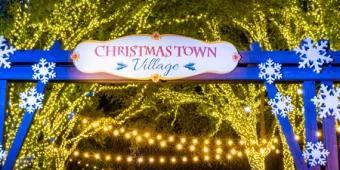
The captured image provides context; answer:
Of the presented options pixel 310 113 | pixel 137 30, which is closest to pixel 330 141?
pixel 310 113

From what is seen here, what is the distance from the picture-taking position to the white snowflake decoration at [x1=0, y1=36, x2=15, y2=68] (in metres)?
7.31

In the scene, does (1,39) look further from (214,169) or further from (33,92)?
(214,169)

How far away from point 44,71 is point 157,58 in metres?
1.47

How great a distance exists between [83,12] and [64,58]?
3.05m

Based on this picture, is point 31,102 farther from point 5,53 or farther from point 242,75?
point 242,75

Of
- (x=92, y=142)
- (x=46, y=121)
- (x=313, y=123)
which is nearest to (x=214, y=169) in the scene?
(x=92, y=142)

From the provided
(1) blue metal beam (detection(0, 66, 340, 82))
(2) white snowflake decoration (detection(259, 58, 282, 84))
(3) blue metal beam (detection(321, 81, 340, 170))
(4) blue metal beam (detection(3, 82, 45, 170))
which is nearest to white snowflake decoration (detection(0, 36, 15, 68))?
(1) blue metal beam (detection(0, 66, 340, 82))

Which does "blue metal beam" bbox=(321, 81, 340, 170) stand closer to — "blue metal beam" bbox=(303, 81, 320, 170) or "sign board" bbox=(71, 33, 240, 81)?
"blue metal beam" bbox=(303, 81, 320, 170)

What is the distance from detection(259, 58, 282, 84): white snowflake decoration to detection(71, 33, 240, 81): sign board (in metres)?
0.35

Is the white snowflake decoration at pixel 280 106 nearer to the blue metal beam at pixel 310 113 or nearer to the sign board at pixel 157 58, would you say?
the blue metal beam at pixel 310 113

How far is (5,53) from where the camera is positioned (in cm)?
734

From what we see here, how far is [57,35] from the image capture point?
32.2 ft

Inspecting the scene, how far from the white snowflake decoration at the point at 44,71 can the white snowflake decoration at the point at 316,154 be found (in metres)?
3.36

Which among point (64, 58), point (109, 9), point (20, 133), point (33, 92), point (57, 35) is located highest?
point (109, 9)
